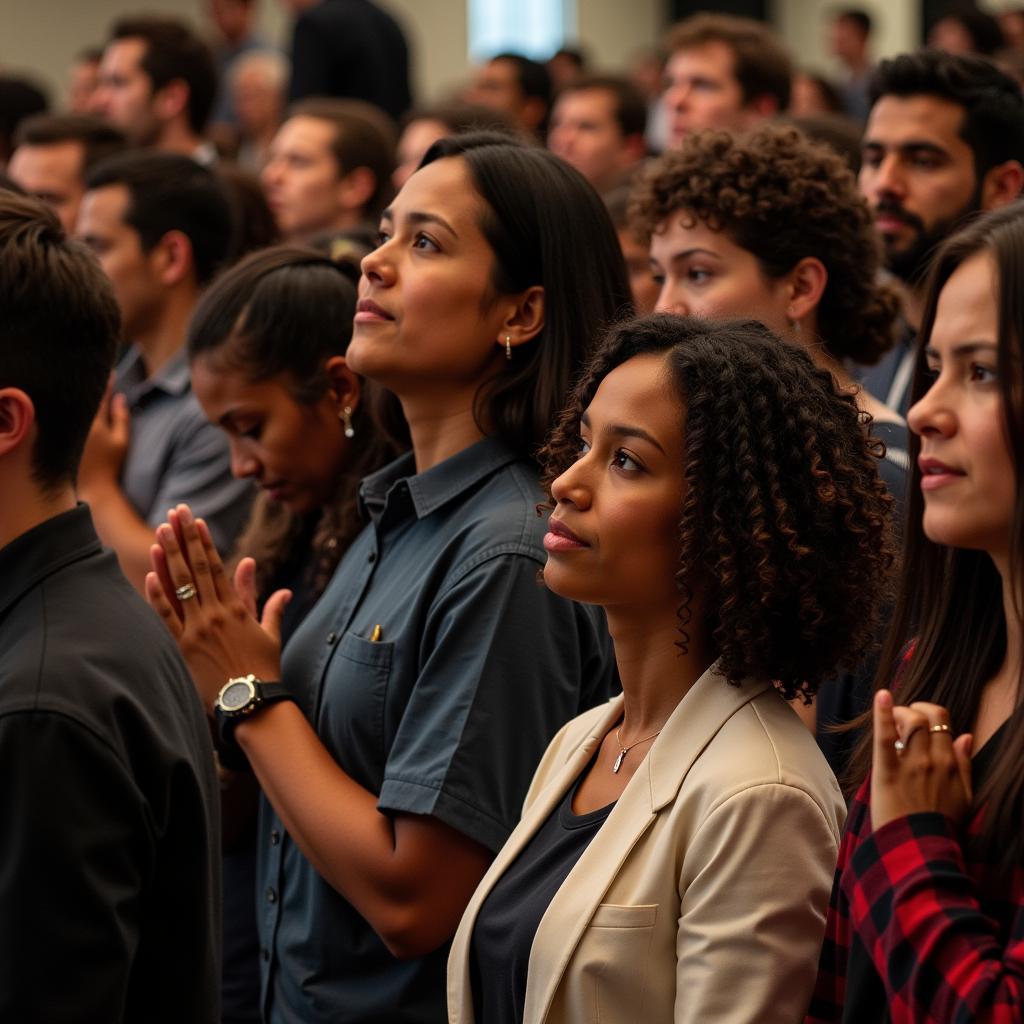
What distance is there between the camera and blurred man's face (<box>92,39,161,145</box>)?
6.08 m

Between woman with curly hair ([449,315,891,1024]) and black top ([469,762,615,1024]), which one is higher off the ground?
woman with curly hair ([449,315,891,1024])

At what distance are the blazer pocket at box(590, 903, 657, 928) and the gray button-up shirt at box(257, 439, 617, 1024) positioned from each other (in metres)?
0.37

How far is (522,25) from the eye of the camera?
14.7m

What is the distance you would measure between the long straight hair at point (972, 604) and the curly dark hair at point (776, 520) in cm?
7

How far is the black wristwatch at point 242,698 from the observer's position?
2.20m

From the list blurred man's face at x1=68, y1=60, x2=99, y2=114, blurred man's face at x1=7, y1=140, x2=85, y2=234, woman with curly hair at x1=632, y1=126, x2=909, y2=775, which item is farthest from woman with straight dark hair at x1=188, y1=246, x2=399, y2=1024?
blurred man's face at x1=68, y1=60, x2=99, y2=114

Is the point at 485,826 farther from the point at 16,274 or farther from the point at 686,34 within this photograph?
the point at 686,34

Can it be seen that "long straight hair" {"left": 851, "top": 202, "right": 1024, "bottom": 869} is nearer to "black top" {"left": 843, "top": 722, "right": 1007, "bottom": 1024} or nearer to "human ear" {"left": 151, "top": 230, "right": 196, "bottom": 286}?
"black top" {"left": 843, "top": 722, "right": 1007, "bottom": 1024}

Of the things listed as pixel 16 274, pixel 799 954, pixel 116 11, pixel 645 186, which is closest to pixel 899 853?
pixel 799 954

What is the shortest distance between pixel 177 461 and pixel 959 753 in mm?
2323

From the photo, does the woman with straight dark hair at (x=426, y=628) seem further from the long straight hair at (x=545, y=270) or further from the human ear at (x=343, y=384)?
the human ear at (x=343, y=384)

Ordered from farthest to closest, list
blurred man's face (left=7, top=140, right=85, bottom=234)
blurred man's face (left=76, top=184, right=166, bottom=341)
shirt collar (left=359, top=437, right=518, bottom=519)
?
blurred man's face (left=7, top=140, right=85, bottom=234), blurred man's face (left=76, top=184, right=166, bottom=341), shirt collar (left=359, top=437, right=518, bottom=519)

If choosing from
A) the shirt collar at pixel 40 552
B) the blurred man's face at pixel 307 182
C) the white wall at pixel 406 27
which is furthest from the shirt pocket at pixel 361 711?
the white wall at pixel 406 27

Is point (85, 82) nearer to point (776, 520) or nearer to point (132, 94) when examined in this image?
point (132, 94)
